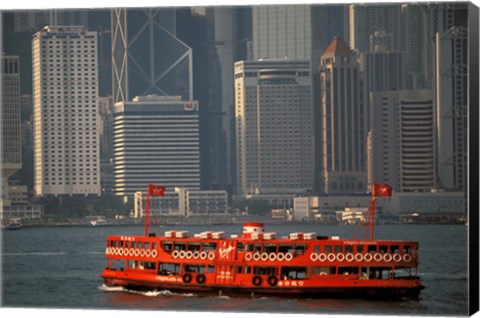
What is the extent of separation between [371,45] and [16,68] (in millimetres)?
18800

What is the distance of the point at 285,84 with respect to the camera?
86062 mm

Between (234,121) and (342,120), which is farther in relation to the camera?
(342,120)

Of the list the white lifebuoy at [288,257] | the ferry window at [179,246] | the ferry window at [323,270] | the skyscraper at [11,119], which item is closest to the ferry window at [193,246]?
the ferry window at [179,246]

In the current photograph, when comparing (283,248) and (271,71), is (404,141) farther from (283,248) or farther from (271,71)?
(283,248)

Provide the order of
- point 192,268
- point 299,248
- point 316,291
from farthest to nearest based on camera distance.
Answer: point 192,268
point 299,248
point 316,291

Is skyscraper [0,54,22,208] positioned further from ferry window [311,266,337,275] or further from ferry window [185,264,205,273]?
ferry window [311,266,337,275]

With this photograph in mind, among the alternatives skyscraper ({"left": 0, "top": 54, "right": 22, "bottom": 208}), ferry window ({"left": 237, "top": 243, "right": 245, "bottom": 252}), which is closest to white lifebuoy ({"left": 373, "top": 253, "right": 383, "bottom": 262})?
ferry window ({"left": 237, "top": 243, "right": 245, "bottom": 252})

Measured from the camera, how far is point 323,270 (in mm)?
25969

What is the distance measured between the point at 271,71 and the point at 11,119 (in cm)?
1515

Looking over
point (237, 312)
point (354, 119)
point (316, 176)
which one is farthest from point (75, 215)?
point (237, 312)

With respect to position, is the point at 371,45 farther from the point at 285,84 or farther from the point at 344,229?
the point at 344,229

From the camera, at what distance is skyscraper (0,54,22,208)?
240 ft

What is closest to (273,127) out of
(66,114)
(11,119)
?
(66,114)

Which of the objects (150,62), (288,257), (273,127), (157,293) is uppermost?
(150,62)
